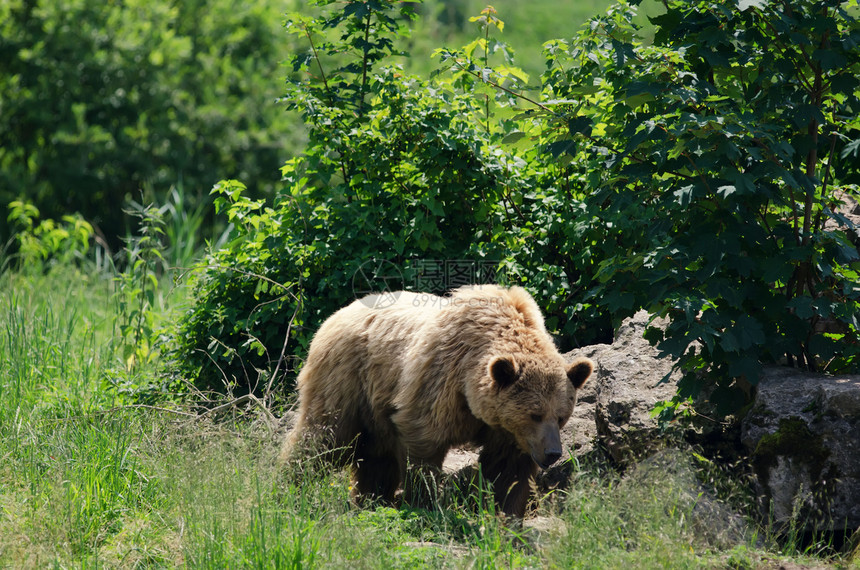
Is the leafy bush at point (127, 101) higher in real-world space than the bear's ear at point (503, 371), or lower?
higher

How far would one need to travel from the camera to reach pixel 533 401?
4.98m

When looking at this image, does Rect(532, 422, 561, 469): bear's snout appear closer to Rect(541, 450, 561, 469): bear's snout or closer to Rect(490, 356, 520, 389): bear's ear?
Rect(541, 450, 561, 469): bear's snout

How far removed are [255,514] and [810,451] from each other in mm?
2899

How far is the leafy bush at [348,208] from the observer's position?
6512 mm

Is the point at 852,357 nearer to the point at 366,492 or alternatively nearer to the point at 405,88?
the point at 366,492

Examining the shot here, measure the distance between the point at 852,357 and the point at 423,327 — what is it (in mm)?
2452

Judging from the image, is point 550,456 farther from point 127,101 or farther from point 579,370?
point 127,101

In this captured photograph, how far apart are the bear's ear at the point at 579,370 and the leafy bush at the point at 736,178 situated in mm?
412

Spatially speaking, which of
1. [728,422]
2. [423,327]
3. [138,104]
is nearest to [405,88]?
[423,327]

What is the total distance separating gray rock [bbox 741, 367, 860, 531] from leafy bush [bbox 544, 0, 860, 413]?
205 millimetres

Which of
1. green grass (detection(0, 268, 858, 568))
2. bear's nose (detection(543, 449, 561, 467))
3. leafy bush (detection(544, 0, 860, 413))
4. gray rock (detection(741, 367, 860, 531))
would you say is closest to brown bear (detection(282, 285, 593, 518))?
bear's nose (detection(543, 449, 561, 467))

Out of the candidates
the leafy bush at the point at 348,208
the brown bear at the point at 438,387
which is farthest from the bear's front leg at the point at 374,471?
the leafy bush at the point at 348,208

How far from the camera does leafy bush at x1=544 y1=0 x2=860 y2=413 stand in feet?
14.6

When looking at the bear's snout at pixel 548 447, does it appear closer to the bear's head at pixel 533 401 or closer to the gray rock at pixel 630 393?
the bear's head at pixel 533 401
